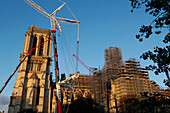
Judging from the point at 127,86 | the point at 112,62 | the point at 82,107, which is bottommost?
the point at 82,107

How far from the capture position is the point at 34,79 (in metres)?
48.8

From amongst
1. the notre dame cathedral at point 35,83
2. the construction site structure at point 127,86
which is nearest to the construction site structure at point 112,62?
the construction site structure at point 127,86

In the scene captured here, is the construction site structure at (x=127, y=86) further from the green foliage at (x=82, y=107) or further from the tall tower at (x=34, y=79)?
the tall tower at (x=34, y=79)

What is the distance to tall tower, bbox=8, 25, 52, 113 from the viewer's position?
45.8 metres

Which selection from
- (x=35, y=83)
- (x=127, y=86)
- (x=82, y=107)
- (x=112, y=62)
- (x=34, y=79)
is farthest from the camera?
(x=112, y=62)

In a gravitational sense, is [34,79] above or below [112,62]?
below

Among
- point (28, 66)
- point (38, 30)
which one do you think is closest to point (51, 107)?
point (28, 66)

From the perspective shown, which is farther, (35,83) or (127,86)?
(127,86)

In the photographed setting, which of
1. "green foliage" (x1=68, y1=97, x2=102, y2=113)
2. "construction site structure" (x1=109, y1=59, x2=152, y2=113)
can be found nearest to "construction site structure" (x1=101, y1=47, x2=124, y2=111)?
"construction site structure" (x1=109, y1=59, x2=152, y2=113)

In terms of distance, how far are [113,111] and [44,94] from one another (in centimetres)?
2394

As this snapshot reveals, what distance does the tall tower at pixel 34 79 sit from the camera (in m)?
45.8

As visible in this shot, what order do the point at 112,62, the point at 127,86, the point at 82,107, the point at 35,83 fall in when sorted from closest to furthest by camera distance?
the point at 82,107
the point at 35,83
the point at 127,86
the point at 112,62

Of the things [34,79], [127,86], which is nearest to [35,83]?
[34,79]

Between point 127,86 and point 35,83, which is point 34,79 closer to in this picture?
point 35,83
